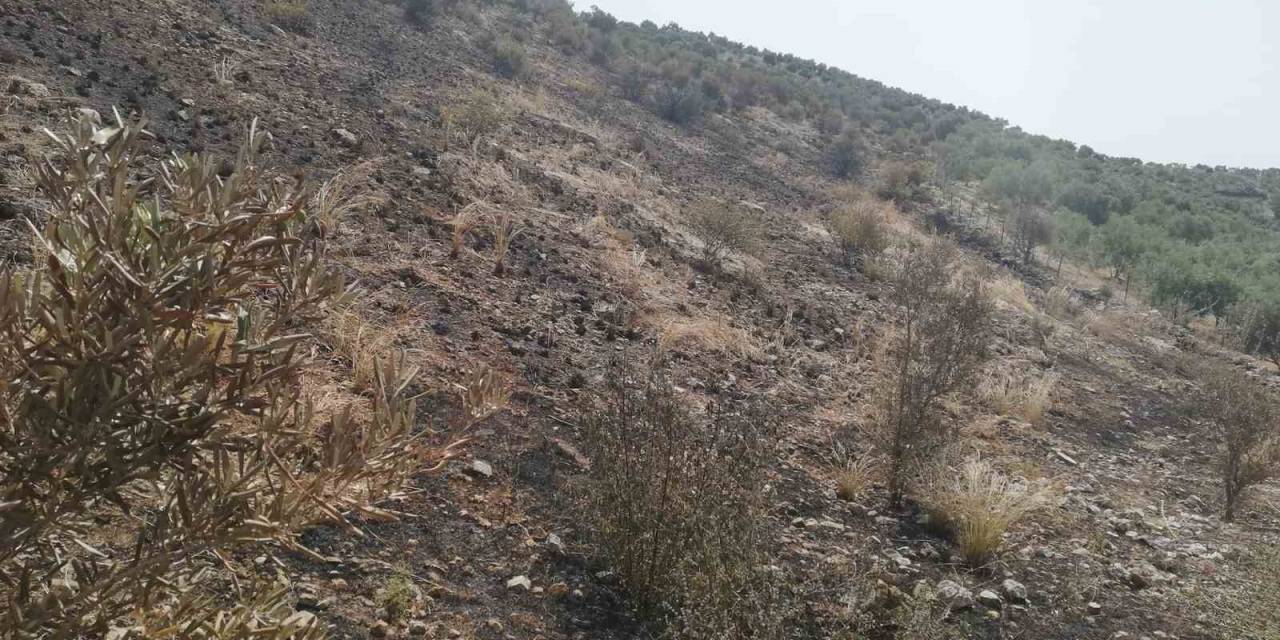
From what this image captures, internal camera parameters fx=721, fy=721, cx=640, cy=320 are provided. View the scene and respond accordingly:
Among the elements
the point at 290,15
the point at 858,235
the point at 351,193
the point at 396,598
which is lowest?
the point at 396,598

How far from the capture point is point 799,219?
13352mm

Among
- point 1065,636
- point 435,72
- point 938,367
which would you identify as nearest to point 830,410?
point 938,367

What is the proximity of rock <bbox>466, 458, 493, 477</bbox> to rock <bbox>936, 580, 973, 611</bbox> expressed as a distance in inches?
88.9

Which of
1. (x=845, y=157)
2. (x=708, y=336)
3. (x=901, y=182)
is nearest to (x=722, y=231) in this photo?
(x=708, y=336)

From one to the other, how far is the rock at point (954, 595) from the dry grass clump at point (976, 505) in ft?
1.44

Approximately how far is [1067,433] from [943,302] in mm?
2396

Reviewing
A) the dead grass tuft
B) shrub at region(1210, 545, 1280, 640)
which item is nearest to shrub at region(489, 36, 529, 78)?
the dead grass tuft

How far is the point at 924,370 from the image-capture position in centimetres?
516

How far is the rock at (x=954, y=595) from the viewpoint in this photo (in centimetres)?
344

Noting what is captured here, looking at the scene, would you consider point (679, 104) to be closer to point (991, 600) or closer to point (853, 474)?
point (853, 474)

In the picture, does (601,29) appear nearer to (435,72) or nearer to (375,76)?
(435,72)

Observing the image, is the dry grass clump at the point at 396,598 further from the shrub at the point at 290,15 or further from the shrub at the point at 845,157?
the shrub at the point at 845,157

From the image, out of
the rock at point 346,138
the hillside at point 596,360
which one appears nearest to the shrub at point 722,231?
the hillside at point 596,360

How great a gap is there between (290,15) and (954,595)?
1116 cm
